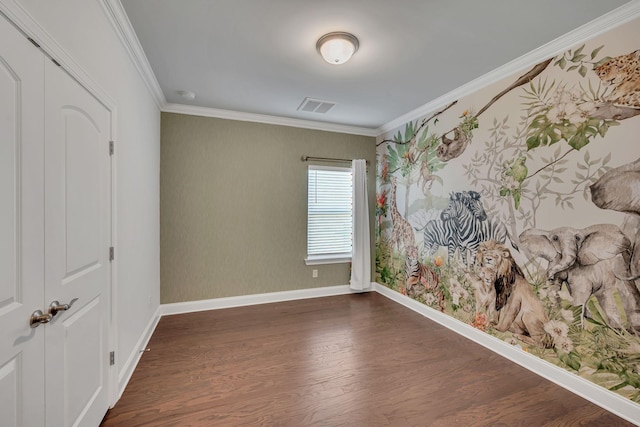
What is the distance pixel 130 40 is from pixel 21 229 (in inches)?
66.5

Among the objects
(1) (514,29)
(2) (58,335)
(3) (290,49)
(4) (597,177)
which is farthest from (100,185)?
(4) (597,177)

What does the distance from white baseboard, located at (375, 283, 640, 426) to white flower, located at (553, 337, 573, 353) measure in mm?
161

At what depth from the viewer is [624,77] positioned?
1.80 m

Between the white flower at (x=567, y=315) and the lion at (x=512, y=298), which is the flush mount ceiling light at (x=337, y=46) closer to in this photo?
the lion at (x=512, y=298)

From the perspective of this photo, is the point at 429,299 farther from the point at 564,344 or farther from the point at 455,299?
the point at 564,344

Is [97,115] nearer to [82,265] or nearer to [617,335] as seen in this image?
[82,265]

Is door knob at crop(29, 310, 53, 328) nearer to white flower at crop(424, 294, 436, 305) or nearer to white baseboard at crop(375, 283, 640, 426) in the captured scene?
white baseboard at crop(375, 283, 640, 426)

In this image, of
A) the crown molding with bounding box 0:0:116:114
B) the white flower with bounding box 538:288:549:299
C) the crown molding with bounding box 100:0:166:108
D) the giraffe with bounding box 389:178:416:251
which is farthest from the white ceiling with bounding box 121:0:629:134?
the white flower with bounding box 538:288:549:299

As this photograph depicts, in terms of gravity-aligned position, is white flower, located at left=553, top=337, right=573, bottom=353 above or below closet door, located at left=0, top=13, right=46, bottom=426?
below

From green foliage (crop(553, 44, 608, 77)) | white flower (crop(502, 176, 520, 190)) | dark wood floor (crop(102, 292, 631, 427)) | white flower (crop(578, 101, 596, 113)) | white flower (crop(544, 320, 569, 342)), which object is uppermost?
green foliage (crop(553, 44, 608, 77))

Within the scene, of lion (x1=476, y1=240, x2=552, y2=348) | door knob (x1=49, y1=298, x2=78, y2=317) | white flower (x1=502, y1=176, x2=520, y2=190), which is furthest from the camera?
white flower (x1=502, y1=176, x2=520, y2=190)

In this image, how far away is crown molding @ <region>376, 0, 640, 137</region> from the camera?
5.79 feet

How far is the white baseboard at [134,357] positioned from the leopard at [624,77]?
3967mm

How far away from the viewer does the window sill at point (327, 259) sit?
160 inches
